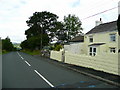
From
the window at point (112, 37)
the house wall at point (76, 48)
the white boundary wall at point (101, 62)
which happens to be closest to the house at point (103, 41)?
the window at point (112, 37)

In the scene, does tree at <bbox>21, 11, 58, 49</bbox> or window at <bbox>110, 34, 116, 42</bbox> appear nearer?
window at <bbox>110, 34, 116, 42</bbox>

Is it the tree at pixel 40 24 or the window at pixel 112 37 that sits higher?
the tree at pixel 40 24

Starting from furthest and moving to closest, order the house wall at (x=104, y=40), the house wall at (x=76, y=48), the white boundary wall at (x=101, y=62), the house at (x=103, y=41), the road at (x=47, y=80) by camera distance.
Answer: the house wall at (x=76, y=48) < the house wall at (x=104, y=40) < the house at (x=103, y=41) < the white boundary wall at (x=101, y=62) < the road at (x=47, y=80)

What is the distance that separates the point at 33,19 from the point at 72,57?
48433 mm

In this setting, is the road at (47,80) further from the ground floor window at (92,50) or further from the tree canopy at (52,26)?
the tree canopy at (52,26)

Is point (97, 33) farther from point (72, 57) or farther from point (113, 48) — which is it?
point (72, 57)

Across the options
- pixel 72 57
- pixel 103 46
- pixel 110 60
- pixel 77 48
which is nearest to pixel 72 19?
pixel 77 48

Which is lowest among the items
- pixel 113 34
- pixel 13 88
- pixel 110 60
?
pixel 13 88

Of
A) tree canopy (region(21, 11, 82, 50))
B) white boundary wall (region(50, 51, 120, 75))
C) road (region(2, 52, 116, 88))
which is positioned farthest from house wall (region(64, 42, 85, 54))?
tree canopy (region(21, 11, 82, 50))

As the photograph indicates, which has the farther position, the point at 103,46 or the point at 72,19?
the point at 72,19

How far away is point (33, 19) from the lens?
206ft

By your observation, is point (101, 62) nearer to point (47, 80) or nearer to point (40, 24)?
point (47, 80)

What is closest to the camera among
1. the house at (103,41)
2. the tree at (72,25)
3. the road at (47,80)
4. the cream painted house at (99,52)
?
the road at (47,80)

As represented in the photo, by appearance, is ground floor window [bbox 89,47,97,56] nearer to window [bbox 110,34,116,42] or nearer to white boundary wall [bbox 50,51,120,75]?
window [bbox 110,34,116,42]
